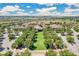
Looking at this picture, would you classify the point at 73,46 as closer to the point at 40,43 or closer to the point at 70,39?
the point at 70,39

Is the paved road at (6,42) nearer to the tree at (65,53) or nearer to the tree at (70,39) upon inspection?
the tree at (65,53)

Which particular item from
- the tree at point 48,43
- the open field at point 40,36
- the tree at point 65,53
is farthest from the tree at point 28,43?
the tree at point 65,53

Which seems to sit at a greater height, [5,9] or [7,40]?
[5,9]

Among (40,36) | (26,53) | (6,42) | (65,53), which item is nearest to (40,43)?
(40,36)

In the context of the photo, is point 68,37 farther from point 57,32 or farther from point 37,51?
point 37,51

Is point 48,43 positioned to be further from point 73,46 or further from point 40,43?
point 73,46

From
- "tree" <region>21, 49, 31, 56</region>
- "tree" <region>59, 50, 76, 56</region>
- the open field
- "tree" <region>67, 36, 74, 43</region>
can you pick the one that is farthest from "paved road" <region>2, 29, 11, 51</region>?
"tree" <region>67, 36, 74, 43</region>

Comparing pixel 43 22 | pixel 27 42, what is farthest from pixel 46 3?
pixel 27 42

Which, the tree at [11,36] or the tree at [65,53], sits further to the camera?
the tree at [11,36]

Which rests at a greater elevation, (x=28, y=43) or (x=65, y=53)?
(x=28, y=43)

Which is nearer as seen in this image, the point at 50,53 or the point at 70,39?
the point at 50,53

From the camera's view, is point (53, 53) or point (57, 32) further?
point (57, 32)
